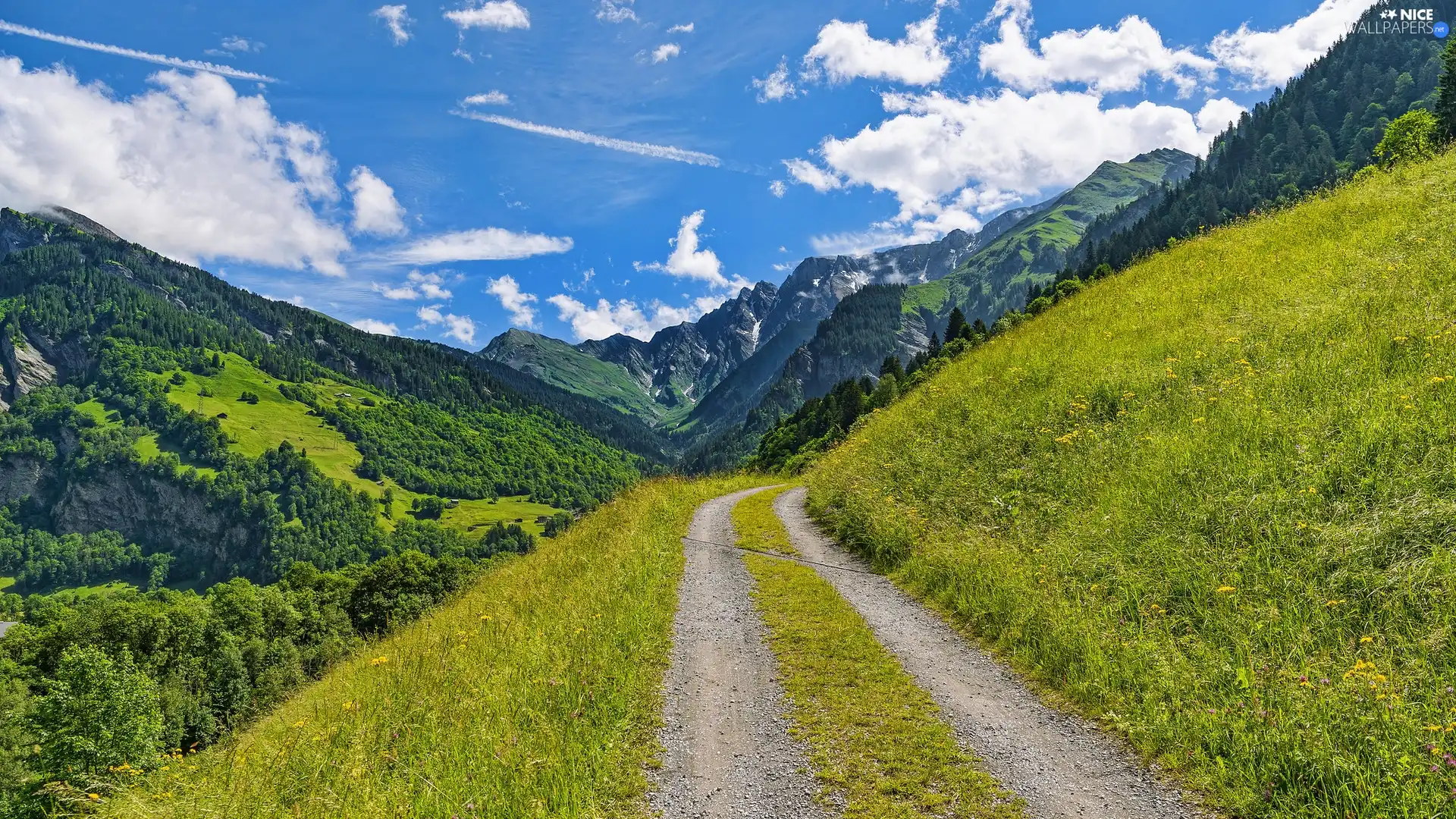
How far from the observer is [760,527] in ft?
69.7

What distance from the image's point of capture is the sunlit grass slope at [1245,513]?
5562 mm

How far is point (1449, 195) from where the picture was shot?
50.3 feet

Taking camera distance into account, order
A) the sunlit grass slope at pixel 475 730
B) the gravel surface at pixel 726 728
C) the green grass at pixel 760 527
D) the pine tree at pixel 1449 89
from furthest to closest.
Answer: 1. the pine tree at pixel 1449 89
2. the green grass at pixel 760 527
3. the sunlit grass slope at pixel 475 730
4. the gravel surface at pixel 726 728

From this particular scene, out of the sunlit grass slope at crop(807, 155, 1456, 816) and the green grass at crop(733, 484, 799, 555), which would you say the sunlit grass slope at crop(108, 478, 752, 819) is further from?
the sunlit grass slope at crop(807, 155, 1456, 816)

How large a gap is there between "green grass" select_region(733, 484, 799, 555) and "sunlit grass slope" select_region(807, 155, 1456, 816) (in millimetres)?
1996

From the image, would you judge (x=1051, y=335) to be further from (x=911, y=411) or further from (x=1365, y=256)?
(x=1365, y=256)

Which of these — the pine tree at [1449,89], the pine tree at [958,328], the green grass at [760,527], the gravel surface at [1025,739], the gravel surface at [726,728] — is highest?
the pine tree at [1449,89]

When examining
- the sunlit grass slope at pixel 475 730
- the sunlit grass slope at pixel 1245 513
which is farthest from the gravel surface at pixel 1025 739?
the sunlit grass slope at pixel 475 730

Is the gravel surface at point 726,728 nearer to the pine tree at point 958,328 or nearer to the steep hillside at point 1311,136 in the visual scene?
the pine tree at point 958,328

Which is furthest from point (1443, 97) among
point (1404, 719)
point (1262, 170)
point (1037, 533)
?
point (1262, 170)

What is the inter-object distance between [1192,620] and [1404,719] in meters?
2.81

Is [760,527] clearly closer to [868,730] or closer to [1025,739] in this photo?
[868,730]

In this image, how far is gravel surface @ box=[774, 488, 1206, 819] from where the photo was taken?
5492 mm

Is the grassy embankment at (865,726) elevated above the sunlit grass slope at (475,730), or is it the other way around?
the sunlit grass slope at (475,730)
